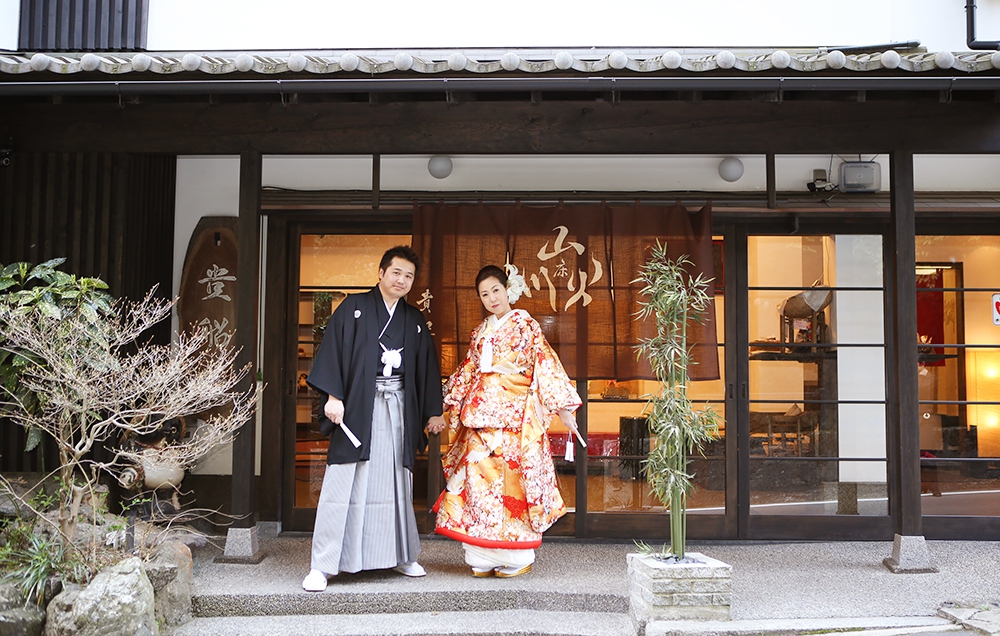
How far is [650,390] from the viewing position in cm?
656

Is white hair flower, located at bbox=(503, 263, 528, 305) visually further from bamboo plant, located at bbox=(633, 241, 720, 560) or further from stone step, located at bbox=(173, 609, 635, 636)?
stone step, located at bbox=(173, 609, 635, 636)

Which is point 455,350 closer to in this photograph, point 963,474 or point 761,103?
point 761,103

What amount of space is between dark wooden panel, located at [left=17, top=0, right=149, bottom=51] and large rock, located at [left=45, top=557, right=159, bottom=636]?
4.84m

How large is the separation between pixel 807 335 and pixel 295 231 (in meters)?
4.46

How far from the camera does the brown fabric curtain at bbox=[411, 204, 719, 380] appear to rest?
6266mm

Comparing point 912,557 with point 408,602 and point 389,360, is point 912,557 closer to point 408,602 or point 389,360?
point 408,602

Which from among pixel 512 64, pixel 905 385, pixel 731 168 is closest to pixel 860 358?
pixel 905 385

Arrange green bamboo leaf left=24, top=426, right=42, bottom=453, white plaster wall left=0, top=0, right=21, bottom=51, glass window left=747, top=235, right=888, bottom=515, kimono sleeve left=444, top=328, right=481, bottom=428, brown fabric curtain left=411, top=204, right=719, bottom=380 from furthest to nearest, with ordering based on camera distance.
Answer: white plaster wall left=0, top=0, right=21, bottom=51, glass window left=747, top=235, right=888, bottom=515, brown fabric curtain left=411, top=204, right=719, bottom=380, kimono sleeve left=444, top=328, right=481, bottom=428, green bamboo leaf left=24, top=426, right=42, bottom=453

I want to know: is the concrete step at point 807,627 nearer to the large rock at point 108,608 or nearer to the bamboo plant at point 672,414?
the bamboo plant at point 672,414

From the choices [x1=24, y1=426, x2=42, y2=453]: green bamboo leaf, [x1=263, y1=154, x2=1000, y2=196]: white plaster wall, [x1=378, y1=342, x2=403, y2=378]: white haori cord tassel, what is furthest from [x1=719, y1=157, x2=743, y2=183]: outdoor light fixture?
[x1=24, y1=426, x2=42, y2=453]: green bamboo leaf

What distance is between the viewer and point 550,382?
5281mm

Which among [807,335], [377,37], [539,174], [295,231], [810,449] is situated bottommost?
[810,449]

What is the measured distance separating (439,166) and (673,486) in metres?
3.23

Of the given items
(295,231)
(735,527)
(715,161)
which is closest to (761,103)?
(715,161)
